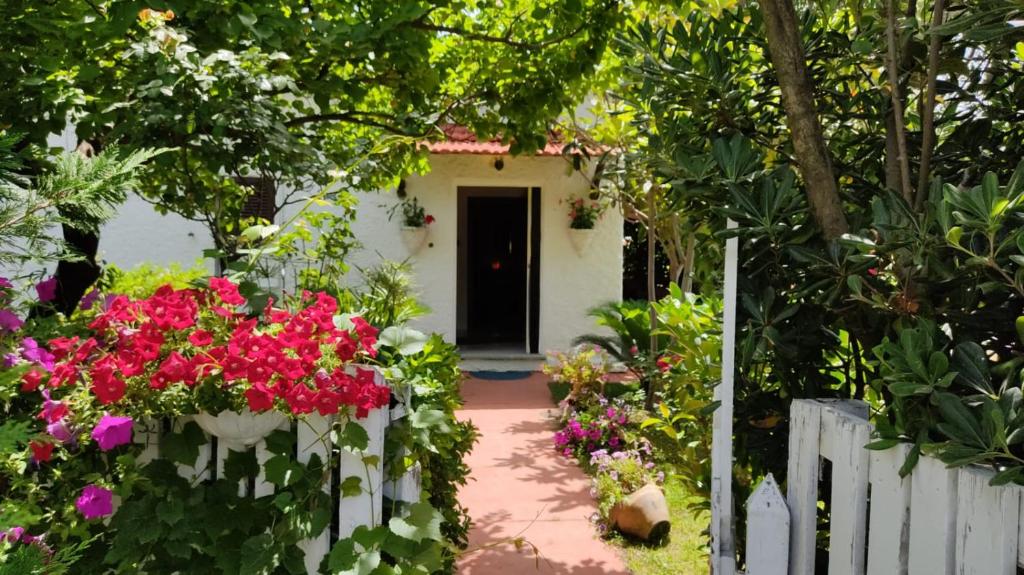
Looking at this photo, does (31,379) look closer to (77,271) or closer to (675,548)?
(77,271)

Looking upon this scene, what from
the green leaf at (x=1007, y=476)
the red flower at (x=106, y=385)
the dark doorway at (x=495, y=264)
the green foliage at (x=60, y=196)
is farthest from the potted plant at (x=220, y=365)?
the dark doorway at (x=495, y=264)

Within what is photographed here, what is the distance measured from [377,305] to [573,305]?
6.76 metres

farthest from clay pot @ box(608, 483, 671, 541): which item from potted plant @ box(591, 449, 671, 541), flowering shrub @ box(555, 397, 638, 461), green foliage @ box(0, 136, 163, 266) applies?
green foliage @ box(0, 136, 163, 266)

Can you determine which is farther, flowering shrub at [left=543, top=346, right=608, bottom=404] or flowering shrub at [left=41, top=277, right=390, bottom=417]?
flowering shrub at [left=543, top=346, right=608, bottom=404]

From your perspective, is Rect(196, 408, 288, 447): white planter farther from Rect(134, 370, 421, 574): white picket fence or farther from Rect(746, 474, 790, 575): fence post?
Rect(746, 474, 790, 575): fence post

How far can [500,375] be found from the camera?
9070 mm

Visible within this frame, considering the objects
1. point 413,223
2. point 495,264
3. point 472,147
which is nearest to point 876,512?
point 472,147

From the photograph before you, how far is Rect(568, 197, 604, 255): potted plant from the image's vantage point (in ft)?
30.0

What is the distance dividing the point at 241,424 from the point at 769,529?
1.43 m

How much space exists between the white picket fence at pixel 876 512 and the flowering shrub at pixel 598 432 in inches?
151

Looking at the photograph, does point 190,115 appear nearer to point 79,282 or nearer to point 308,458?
point 79,282

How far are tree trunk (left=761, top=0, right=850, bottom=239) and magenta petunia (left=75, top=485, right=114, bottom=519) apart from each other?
79.0 inches

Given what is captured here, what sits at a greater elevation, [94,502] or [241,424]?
[241,424]

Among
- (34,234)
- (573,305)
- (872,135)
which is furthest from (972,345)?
(573,305)
